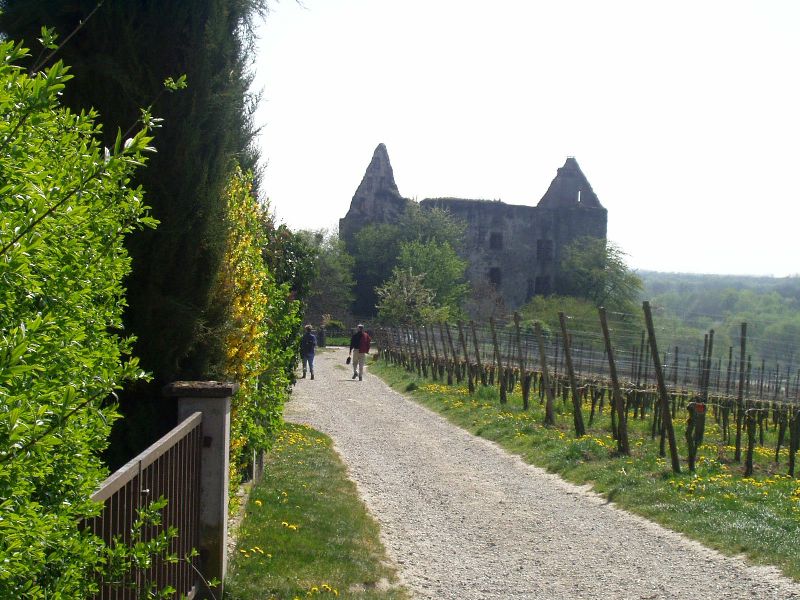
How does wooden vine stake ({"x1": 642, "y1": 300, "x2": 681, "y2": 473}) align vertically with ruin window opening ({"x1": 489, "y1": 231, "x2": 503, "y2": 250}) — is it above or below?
below

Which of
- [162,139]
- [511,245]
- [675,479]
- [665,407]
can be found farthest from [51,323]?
[511,245]

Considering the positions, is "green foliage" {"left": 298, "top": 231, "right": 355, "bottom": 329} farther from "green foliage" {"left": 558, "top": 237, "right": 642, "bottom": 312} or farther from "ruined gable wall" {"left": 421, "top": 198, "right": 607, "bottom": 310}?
"green foliage" {"left": 558, "top": 237, "right": 642, "bottom": 312}

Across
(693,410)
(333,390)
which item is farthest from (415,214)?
(693,410)

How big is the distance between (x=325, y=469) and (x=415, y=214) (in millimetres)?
54489

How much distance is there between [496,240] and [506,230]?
3.38 feet

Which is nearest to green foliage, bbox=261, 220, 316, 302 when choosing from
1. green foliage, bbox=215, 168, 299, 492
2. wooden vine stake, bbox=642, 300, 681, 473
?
green foliage, bbox=215, 168, 299, 492

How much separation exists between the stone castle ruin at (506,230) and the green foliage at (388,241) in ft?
6.79

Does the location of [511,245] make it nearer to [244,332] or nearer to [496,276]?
[496,276]

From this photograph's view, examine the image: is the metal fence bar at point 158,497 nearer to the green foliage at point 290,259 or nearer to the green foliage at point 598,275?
the green foliage at point 290,259

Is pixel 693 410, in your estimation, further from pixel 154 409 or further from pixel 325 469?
pixel 154 409

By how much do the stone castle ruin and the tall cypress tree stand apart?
60.0 meters

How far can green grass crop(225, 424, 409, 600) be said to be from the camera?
595 centimetres

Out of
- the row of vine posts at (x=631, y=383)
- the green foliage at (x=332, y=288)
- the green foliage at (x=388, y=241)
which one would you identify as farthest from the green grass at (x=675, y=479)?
the green foliage at (x=388, y=241)

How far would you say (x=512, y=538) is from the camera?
840cm
